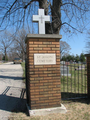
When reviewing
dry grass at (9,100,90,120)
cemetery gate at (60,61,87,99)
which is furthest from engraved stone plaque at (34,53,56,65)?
dry grass at (9,100,90,120)

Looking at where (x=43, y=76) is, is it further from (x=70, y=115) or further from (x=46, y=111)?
(x=70, y=115)

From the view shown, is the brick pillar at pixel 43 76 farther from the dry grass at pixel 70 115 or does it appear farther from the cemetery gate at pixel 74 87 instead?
the cemetery gate at pixel 74 87

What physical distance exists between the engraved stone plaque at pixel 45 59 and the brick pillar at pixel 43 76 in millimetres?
74

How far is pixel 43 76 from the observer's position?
3.28 m

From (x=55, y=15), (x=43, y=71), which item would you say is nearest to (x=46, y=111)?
(x=43, y=71)

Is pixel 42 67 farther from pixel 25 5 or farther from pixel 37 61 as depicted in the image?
pixel 25 5

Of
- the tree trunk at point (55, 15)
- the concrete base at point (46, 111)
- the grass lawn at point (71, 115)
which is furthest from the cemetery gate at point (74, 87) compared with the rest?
the tree trunk at point (55, 15)

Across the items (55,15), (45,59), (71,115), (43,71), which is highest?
(55,15)

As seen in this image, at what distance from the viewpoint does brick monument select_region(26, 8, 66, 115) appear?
3.23 meters

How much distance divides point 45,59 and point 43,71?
33cm

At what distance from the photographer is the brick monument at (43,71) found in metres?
3.23

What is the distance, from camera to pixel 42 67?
3287 mm

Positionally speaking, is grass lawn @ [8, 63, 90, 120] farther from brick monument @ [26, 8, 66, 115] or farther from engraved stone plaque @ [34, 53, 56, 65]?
engraved stone plaque @ [34, 53, 56, 65]

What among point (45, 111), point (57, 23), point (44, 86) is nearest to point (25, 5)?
point (57, 23)
